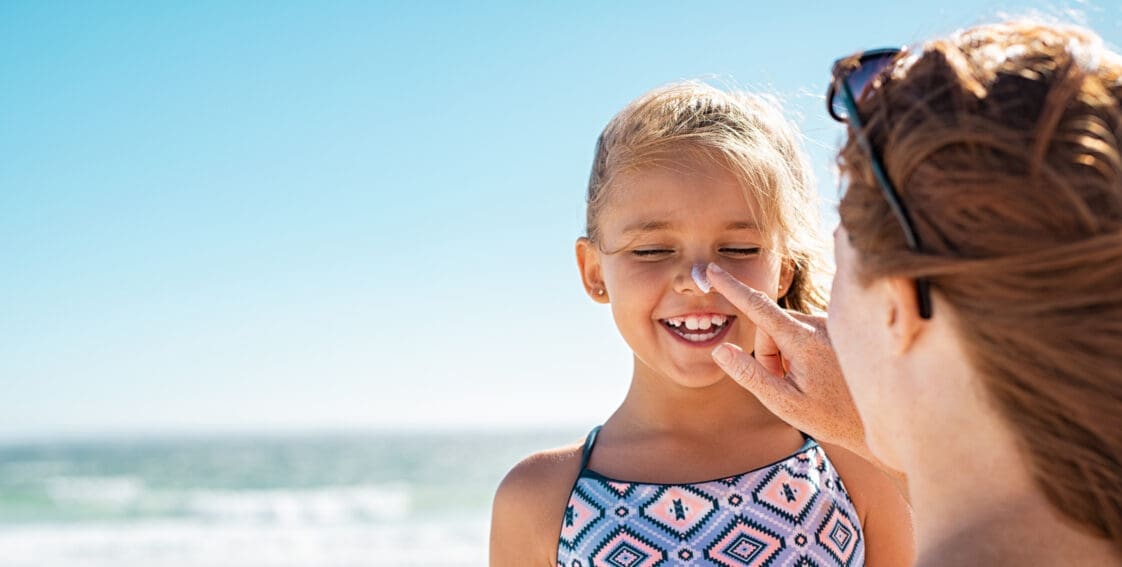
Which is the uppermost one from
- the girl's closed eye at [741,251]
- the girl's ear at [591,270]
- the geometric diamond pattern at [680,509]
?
the girl's ear at [591,270]

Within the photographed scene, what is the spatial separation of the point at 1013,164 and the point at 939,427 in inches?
14.6

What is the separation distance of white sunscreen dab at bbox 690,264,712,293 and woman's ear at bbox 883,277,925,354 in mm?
1562

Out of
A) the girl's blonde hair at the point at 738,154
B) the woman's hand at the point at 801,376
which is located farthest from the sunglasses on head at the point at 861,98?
the girl's blonde hair at the point at 738,154

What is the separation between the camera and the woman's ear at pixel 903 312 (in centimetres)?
135

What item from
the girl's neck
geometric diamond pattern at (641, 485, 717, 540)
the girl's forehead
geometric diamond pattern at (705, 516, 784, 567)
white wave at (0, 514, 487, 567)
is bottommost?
white wave at (0, 514, 487, 567)

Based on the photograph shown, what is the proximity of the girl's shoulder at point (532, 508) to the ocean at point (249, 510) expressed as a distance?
11.4 m

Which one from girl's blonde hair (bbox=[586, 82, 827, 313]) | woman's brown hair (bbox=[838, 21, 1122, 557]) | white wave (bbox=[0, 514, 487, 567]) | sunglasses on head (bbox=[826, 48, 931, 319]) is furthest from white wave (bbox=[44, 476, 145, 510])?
woman's brown hair (bbox=[838, 21, 1122, 557])

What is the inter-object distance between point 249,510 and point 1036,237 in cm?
2443

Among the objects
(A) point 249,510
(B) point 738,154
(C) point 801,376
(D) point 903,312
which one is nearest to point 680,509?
(C) point 801,376

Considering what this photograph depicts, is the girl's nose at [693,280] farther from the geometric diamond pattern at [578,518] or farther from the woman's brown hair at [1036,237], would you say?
the woman's brown hair at [1036,237]

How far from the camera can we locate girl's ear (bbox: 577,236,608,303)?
11.6ft

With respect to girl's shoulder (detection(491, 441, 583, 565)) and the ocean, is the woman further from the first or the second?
the ocean

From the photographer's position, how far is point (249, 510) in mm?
23750

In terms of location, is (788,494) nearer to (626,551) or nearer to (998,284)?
(626,551)
